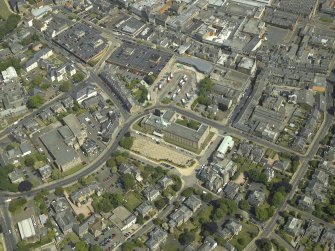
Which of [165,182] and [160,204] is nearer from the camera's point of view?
[160,204]

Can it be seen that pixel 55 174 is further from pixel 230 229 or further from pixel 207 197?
pixel 230 229

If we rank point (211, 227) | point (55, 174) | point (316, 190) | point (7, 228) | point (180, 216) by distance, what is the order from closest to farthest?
point (211, 227), point (180, 216), point (7, 228), point (316, 190), point (55, 174)

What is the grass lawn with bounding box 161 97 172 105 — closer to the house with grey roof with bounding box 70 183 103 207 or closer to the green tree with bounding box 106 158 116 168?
the green tree with bounding box 106 158 116 168

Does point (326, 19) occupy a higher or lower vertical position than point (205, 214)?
higher

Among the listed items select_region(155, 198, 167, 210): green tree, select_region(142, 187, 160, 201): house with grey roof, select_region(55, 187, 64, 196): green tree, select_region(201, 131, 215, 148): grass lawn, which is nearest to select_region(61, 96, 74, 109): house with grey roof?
select_region(55, 187, 64, 196): green tree

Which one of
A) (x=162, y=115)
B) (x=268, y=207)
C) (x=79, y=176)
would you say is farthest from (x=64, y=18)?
(x=268, y=207)

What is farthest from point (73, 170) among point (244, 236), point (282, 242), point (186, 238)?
point (282, 242)

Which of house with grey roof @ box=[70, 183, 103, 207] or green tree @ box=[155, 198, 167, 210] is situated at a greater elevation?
green tree @ box=[155, 198, 167, 210]
